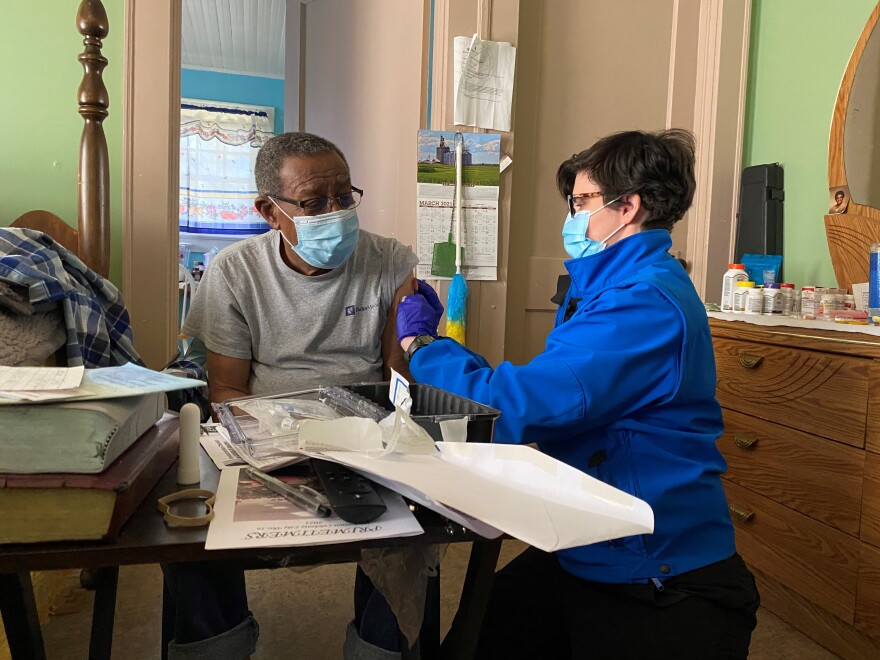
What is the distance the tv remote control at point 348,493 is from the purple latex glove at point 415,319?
26.4 inches

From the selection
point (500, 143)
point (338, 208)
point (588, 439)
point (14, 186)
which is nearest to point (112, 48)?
point (14, 186)

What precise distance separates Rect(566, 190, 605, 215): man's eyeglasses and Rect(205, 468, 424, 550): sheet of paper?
725mm

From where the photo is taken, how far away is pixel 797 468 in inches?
72.1

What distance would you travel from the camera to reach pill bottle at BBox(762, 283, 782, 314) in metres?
2.09

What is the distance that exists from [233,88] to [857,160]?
234 inches

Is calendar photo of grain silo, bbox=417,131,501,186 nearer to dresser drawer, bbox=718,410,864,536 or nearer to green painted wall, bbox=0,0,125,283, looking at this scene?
green painted wall, bbox=0,0,125,283

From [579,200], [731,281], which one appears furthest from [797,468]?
[579,200]

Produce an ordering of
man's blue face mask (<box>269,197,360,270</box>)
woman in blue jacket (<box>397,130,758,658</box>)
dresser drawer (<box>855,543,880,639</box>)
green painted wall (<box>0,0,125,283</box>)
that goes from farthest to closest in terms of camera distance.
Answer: green painted wall (<box>0,0,125,283</box>) → dresser drawer (<box>855,543,880,639</box>) → man's blue face mask (<box>269,197,360,270</box>) → woman in blue jacket (<box>397,130,758,658</box>)

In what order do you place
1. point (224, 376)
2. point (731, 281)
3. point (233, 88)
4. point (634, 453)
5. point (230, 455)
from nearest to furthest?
point (230, 455), point (634, 453), point (224, 376), point (731, 281), point (233, 88)

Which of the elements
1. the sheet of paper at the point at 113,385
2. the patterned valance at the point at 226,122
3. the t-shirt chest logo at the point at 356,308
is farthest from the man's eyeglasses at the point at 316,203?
the patterned valance at the point at 226,122

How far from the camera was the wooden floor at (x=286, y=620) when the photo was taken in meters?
1.62

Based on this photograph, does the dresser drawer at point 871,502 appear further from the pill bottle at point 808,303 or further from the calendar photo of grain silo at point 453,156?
the calendar photo of grain silo at point 453,156

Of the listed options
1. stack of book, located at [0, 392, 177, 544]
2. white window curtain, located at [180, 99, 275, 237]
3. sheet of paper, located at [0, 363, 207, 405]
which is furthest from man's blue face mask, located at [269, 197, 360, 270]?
white window curtain, located at [180, 99, 275, 237]

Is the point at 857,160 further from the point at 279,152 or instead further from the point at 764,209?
the point at 279,152
